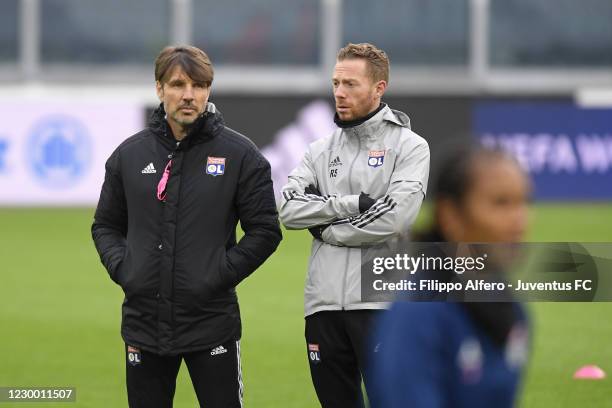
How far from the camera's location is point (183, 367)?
9.21 meters

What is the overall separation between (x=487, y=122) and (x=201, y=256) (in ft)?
59.2

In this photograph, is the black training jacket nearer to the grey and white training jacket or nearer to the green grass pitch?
the grey and white training jacket

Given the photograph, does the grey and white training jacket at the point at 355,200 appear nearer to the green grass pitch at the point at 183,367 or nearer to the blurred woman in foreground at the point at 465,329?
the green grass pitch at the point at 183,367

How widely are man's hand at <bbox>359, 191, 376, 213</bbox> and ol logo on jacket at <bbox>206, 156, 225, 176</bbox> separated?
0.68 m

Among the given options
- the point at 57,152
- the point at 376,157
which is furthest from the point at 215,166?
the point at 57,152

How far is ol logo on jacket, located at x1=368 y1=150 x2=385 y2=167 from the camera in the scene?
5.42 m

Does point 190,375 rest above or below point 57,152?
below

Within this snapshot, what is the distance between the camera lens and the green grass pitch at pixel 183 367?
834cm

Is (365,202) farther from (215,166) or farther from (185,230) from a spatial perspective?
(185,230)

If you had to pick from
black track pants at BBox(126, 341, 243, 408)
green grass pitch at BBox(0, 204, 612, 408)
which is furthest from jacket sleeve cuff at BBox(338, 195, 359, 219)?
green grass pitch at BBox(0, 204, 612, 408)

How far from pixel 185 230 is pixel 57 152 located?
1631 centimetres

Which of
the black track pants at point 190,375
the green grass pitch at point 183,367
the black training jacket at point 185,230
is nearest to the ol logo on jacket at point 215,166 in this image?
the black training jacket at point 185,230

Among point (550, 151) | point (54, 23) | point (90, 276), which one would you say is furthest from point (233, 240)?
point (54, 23)

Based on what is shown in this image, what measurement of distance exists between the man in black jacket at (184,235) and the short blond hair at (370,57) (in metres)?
0.68
